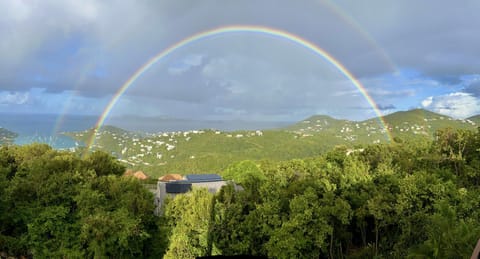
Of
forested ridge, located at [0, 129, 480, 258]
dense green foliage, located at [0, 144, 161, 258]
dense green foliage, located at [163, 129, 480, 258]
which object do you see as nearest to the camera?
dense green foliage, located at [163, 129, 480, 258]

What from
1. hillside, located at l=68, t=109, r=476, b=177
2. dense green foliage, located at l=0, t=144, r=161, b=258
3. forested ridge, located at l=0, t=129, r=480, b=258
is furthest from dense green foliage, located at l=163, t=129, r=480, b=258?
hillside, located at l=68, t=109, r=476, b=177

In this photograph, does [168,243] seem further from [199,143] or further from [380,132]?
[380,132]

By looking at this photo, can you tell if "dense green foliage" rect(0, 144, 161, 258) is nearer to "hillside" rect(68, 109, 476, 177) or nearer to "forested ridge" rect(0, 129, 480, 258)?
"forested ridge" rect(0, 129, 480, 258)

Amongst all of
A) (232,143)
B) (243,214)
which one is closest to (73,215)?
(243,214)

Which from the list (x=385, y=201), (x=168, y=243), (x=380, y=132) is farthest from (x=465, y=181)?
(x=380, y=132)

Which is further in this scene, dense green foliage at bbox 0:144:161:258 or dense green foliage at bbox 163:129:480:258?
dense green foliage at bbox 0:144:161:258

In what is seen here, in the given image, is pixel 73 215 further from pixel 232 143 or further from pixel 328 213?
pixel 232 143
